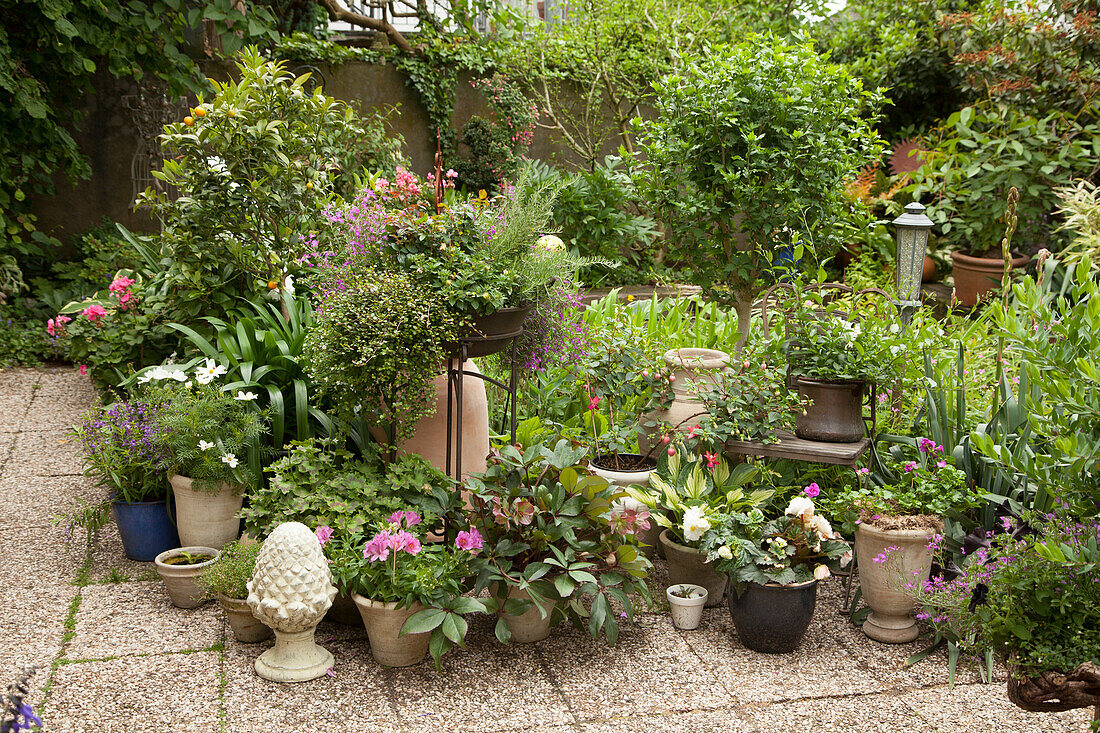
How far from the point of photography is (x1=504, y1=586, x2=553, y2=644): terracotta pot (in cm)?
268

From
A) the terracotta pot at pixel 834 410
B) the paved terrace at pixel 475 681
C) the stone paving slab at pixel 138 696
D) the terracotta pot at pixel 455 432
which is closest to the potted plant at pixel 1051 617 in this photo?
the paved terrace at pixel 475 681

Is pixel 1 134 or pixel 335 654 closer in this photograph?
pixel 335 654

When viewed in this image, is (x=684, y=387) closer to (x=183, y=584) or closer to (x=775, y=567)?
(x=775, y=567)

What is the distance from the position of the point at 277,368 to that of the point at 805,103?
2376 millimetres

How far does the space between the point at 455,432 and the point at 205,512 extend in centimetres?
94

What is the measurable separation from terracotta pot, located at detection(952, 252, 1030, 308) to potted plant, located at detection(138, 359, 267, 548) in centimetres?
542

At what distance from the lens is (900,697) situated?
2.47 metres

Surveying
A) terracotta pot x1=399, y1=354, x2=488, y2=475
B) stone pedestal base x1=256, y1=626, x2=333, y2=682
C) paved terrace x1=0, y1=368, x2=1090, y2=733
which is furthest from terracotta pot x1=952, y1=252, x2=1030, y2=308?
stone pedestal base x1=256, y1=626, x2=333, y2=682

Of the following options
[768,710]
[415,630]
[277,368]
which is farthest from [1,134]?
[768,710]

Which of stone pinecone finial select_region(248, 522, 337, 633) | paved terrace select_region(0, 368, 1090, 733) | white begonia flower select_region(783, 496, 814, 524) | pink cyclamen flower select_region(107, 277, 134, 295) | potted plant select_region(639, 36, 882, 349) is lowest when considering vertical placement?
paved terrace select_region(0, 368, 1090, 733)

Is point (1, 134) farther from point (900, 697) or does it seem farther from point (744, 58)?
point (900, 697)

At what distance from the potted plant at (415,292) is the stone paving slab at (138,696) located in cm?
89

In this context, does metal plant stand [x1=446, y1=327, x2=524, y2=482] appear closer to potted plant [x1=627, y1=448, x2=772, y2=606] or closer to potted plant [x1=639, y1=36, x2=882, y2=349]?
potted plant [x1=627, y1=448, x2=772, y2=606]

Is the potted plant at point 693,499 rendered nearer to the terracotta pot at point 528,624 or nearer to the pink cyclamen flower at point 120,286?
the terracotta pot at point 528,624
